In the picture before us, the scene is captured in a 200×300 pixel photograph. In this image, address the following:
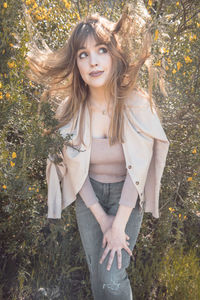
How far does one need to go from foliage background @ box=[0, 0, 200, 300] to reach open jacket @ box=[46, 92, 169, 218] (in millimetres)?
249

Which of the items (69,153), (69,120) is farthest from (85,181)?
(69,120)

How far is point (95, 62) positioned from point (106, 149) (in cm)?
49

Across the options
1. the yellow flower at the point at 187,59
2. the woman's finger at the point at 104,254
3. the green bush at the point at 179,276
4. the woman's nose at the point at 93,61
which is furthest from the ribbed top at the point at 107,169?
the green bush at the point at 179,276

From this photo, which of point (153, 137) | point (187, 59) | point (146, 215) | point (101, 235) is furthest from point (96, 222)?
point (187, 59)

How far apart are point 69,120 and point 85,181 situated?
37 cm

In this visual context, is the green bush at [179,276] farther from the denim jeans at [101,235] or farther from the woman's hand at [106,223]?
the woman's hand at [106,223]

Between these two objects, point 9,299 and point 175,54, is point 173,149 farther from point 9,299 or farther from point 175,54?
point 9,299

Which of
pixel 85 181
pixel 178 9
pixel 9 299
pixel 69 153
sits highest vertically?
pixel 178 9

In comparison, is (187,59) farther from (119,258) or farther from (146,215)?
(119,258)

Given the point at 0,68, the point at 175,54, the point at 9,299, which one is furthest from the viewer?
the point at 175,54

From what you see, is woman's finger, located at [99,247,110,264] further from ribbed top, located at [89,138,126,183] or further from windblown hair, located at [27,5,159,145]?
windblown hair, located at [27,5,159,145]

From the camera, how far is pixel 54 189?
7.06 ft

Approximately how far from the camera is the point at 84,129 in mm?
2098

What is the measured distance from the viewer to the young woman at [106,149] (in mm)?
2000
